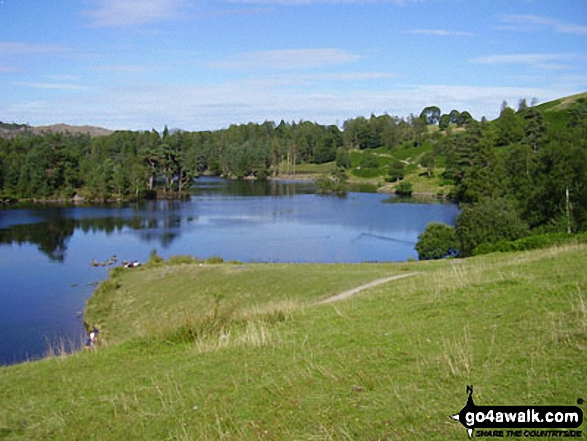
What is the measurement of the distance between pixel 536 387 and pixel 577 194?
4694 centimetres

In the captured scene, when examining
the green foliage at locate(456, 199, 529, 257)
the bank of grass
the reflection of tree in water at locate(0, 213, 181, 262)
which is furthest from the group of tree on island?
the bank of grass

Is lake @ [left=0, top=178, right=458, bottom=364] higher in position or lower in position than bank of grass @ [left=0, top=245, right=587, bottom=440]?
lower

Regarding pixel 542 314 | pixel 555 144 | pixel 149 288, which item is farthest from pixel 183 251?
pixel 542 314

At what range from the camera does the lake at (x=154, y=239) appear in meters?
36.7

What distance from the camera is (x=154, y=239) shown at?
215ft

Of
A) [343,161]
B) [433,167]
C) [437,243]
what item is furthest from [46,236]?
[343,161]

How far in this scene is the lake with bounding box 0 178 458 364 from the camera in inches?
1443

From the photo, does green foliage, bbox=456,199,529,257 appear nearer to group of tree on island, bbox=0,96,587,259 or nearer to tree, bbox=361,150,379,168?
group of tree on island, bbox=0,96,587,259

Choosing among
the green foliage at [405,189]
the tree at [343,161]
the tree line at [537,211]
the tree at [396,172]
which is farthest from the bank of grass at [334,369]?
the tree at [343,161]

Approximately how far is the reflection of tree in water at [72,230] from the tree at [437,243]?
27.7m

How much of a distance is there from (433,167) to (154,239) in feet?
300

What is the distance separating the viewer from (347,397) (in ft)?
25.3

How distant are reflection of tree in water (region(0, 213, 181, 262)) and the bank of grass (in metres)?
46.2

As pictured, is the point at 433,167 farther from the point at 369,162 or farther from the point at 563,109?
the point at 563,109
